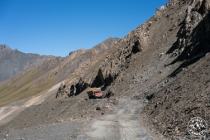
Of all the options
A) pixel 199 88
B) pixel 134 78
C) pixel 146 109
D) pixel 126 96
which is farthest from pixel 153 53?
pixel 199 88

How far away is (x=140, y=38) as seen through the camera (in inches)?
3484

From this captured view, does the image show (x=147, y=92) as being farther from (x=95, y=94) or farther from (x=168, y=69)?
(x=95, y=94)

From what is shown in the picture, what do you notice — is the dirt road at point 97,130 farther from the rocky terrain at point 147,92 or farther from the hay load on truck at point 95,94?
the hay load on truck at point 95,94

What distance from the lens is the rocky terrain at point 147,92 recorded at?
3462 cm

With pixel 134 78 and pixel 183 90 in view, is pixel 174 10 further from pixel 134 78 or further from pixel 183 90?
pixel 183 90

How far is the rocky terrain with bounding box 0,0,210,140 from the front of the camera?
3462 centimetres

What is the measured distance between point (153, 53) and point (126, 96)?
20.7 meters

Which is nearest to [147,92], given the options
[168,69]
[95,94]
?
[168,69]

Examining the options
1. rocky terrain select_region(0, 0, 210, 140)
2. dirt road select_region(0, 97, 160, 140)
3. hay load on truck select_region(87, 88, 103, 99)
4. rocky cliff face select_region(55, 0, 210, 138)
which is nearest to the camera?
dirt road select_region(0, 97, 160, 140)

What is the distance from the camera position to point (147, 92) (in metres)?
55.0

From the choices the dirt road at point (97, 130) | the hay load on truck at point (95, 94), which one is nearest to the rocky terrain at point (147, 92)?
the dirt road at point (97, 130)

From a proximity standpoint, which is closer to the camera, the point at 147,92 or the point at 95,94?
the point at 147,92

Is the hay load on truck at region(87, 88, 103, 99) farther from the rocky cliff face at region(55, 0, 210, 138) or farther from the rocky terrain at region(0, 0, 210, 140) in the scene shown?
the rocky cliff face at region(55, 0, 210, 138)

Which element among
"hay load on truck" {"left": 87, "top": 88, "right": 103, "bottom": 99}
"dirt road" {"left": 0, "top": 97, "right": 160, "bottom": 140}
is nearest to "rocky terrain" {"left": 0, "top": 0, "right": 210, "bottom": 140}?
"dirt road" {"left": 0, "top": 97, "right": 160, "bottom": 140}
